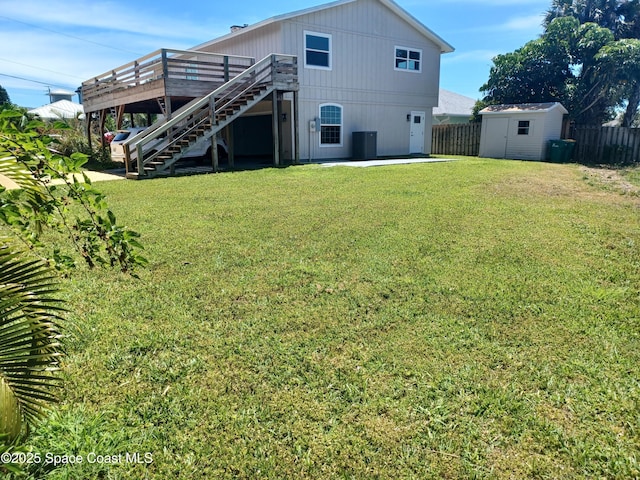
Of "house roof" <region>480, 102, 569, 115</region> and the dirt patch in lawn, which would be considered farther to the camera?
"house roof" <region>480, 102, 569, 115</region>

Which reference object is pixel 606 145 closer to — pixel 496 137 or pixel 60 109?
pixel 496 137

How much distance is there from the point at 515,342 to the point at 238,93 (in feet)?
41.3

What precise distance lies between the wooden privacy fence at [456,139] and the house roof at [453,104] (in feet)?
22.9

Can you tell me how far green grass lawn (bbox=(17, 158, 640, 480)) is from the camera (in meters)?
2.23

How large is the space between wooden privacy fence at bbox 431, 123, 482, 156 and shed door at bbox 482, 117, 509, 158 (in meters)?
0.66

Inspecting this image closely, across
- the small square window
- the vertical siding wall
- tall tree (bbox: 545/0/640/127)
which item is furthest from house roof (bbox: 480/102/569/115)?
tall tree (bbox: 545/0/640/127)

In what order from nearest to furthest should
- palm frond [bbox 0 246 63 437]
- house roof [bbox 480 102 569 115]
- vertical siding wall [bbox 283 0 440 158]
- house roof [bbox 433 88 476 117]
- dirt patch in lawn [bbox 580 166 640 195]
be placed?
palm frond [bbox 0 246 63 437] → dirt patch in lawn [bbox 580 166 640 195] → vertical siding wall [bbox 283 0 440 158] → house roof [bbox 480 102 569 115] → house roof [bbox 433 88 476 117]

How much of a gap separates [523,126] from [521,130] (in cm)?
19

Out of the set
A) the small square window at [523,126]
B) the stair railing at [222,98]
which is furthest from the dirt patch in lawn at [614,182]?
the stair railing at [222,98]

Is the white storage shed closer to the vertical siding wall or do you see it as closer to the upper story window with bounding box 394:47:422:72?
the vertical siding wall

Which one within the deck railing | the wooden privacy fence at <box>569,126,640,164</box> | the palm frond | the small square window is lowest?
the palm frond

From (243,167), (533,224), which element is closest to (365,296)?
(533,224)

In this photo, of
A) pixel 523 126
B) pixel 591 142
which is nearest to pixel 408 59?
pixel 523 126

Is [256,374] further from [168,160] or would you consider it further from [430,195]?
[168,160]
